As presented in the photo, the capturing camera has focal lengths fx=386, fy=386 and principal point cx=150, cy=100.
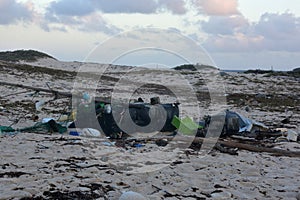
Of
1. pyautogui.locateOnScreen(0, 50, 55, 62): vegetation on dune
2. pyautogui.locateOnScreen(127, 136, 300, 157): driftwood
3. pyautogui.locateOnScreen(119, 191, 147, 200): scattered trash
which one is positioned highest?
pyautogui.locateOnScreen(0, 50, 55, 62): vegetation on dune

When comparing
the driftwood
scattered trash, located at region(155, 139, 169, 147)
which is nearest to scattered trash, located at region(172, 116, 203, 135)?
the driftwood

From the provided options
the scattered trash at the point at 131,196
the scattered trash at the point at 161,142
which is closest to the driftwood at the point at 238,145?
the scattered trash at the point at 161,142

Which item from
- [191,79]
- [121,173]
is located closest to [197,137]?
[121,173]

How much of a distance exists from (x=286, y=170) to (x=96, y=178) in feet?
7.93

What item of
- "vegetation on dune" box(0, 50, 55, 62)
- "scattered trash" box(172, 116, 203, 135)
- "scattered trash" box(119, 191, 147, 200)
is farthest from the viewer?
"vegetation on dune" box(0, 50, 55, 62)

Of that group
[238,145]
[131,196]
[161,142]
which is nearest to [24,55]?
[161,142]

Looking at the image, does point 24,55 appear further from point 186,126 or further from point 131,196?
point 131,196

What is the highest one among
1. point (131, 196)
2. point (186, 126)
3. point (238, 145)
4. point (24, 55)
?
point (24, 55)

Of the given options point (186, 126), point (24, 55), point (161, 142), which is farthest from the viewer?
point (24, 55)

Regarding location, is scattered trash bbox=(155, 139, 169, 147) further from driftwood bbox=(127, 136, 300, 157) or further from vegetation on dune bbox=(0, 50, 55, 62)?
vegetation on dune bbox=(0, 50, 55, 62)

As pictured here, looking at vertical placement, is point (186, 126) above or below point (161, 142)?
above

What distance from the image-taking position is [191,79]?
25938 mm

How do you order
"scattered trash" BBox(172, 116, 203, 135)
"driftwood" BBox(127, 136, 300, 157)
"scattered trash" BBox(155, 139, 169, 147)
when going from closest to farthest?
"driftwood" BBox(127, 136, 300, 157) → "scattered trash" BBox(155, 139, 169, 147) → "scattered trash" BBox(172, 116, 203, 135)

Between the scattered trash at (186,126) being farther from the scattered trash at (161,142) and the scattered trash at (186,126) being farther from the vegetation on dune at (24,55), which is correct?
the vegetation on dune at (24,55)
